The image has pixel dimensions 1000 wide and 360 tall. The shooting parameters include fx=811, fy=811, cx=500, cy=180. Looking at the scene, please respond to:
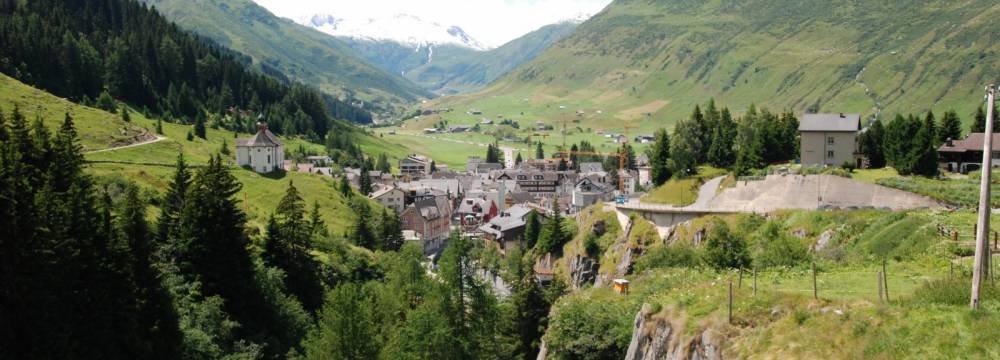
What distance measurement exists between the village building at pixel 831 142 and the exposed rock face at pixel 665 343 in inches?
1965

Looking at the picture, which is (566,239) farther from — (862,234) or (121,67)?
(121,67)

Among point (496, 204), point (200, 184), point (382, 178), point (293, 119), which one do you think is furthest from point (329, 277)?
point (293, 119)

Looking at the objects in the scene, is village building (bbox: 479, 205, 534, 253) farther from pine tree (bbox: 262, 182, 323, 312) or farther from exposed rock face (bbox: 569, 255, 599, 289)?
pine tree (bbox: 262, 182, 323, 312)

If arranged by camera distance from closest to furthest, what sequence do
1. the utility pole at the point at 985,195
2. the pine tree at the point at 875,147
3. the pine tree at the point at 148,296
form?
1. the utility pole at the point at 985,195
2. the pine tree at the point at 148,296
3. the pine tree at the point at 875,147

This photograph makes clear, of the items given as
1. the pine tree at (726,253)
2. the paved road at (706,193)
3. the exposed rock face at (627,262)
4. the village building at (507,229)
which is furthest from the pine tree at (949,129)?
the village building at (507,229)

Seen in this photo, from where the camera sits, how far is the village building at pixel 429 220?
4737 inches

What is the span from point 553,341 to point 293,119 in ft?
469

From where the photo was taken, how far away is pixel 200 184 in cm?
4881

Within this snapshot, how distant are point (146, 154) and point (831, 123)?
78439 millimetres

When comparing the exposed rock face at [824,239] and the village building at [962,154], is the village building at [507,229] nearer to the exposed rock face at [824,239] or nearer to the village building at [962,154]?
the village building at [962,154]

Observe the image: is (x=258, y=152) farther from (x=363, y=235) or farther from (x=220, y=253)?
(x=220, y=253)

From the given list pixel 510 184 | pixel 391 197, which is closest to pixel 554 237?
pixel 391 197

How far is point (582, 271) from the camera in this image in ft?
271

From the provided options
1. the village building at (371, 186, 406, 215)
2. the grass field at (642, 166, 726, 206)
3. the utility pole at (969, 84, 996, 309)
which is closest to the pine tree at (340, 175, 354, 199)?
the village building at (371, 186, 406, 215)
